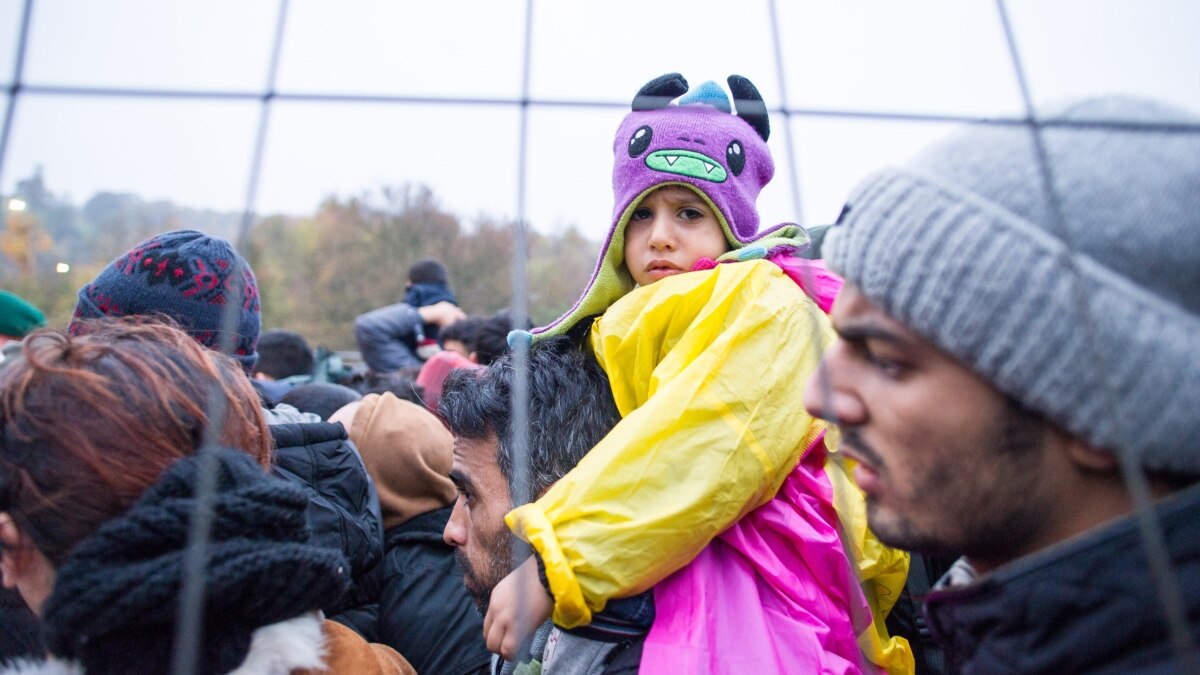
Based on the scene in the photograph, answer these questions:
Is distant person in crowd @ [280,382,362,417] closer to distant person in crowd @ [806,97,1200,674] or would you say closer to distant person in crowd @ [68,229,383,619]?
distant person in crowd @ [68,229,383,619]

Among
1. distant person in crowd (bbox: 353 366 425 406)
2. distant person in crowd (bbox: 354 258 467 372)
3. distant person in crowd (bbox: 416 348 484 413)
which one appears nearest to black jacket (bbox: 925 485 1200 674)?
distant person in crowd (bbox: 353 366 425 406)

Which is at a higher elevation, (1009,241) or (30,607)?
(1009,241)

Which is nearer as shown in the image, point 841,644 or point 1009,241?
point 1009,241

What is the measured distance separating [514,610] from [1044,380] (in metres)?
0.74

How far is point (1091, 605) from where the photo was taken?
0.78 metres

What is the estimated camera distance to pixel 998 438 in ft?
2.81

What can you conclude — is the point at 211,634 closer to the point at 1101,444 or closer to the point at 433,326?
the point at 1101,444

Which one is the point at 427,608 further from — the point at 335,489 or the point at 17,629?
the point at 17,629

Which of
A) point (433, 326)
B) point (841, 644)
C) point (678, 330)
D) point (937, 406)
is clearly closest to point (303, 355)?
point (433, 326)

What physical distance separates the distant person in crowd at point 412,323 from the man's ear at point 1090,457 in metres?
3.03

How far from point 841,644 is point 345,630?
2.57 feet

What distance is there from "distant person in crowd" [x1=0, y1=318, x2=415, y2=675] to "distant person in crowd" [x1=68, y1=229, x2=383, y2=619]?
0.53 m

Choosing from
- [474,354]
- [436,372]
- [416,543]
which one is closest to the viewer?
[416,543]

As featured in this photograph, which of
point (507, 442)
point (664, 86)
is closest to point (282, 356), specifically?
point (507, 442)
